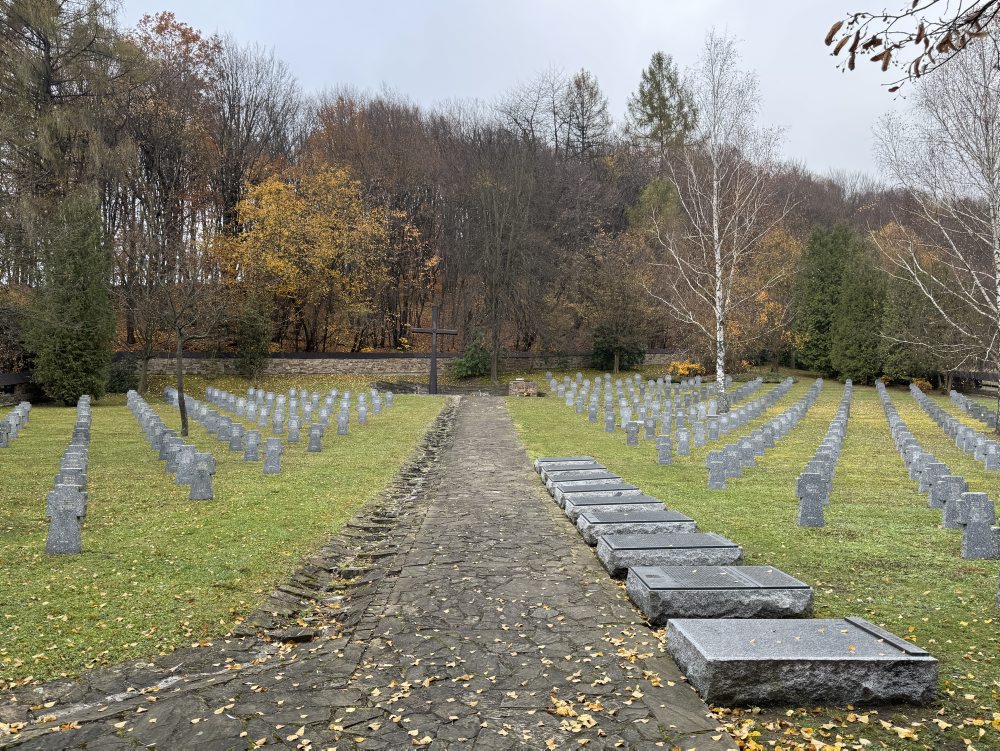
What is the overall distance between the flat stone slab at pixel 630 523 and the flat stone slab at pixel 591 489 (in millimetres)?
1211

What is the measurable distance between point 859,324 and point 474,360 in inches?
780

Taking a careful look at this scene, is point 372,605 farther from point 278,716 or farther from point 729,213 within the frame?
point 729,213

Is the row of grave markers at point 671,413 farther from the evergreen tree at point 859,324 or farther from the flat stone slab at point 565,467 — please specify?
the evergreen tree at point 859,324

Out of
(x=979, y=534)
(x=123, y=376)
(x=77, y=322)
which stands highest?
(x=77, y=322)

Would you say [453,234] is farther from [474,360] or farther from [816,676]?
[816,676]

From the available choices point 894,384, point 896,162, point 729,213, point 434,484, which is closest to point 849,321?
point 894,384

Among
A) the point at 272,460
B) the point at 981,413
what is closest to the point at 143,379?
the point at 272,460

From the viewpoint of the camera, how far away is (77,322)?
2541cm

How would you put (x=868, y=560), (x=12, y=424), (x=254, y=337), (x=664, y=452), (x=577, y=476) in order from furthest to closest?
(x=254, y=337), (x=12, y=424), (x=664, y=452), (x=577, y=476), (x=868, y=560)

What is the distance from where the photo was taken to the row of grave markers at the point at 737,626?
4.20 m

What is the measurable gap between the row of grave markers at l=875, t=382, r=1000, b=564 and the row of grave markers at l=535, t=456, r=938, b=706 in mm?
1918

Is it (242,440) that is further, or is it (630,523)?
(242,440)

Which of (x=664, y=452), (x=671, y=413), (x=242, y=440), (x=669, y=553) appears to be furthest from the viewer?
(x=671, y=413)

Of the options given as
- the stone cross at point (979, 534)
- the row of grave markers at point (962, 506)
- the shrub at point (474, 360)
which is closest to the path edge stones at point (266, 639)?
the row of grave markers at point (962, 506)
